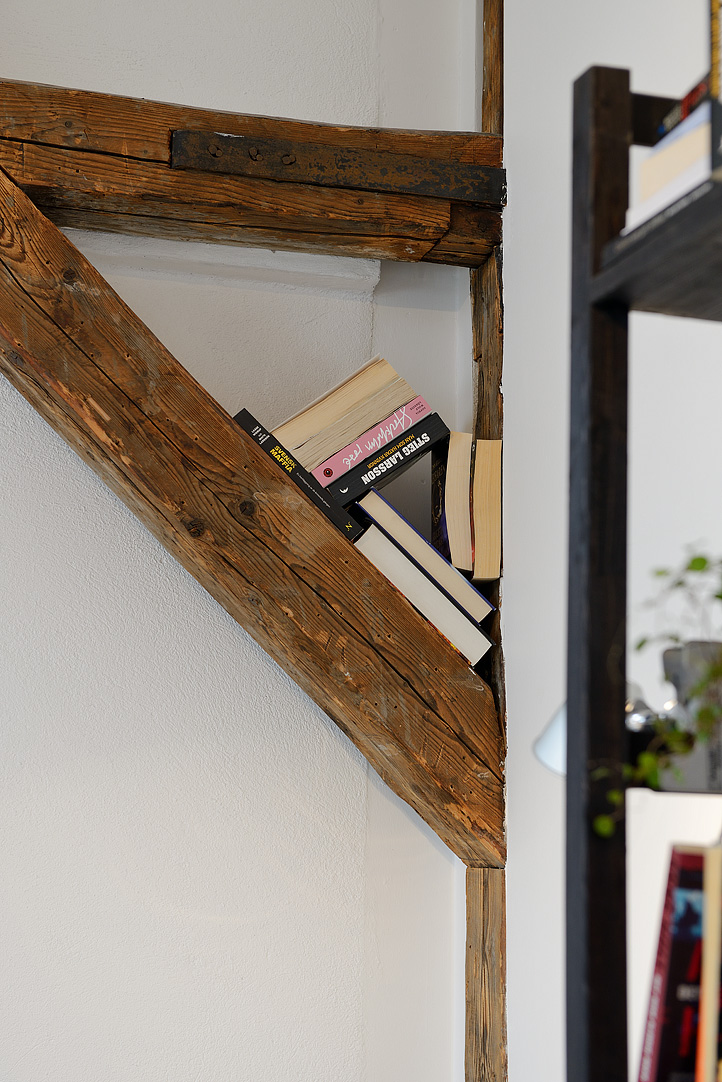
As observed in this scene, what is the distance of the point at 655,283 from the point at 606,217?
0.20ft

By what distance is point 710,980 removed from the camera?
52 cm

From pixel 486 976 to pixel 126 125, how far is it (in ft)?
4.91

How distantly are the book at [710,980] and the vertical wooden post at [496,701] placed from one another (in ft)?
3.00

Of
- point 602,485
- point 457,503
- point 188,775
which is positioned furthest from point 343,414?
point 602,485

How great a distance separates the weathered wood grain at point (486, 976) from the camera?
1412 millimetres

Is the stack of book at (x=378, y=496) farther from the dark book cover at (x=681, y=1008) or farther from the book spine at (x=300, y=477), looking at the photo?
the dark book cover at (x=681, y=1008)

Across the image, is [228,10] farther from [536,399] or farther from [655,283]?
[655,283]

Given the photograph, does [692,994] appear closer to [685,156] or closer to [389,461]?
[685,156]

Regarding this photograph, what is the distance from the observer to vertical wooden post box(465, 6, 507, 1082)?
4.68ft

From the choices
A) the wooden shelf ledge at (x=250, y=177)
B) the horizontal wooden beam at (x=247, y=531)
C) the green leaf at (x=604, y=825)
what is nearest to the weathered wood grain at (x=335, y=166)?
the wooden shelf ledge at (x=250, y=177)

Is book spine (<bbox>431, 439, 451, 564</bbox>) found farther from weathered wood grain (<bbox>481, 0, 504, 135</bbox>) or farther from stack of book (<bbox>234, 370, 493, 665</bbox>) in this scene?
weathered wood grain (<bbox>481, 0, 504, 135</bbox>)

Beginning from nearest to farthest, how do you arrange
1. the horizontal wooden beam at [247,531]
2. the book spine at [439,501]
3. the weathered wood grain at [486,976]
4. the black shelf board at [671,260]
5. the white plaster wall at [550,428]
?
the black shelf board at [671,260]
the white plaster wall at [550,428]
the horizontal wooden beam at [247,531]
the weathered wood grain at [486,976]
the book spine at [439,501]

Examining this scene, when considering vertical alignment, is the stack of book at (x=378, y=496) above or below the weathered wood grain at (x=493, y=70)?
below

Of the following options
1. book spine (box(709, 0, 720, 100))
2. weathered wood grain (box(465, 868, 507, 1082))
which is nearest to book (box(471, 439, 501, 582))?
weathered wood grain (box(465, 868, 507, 1082))
